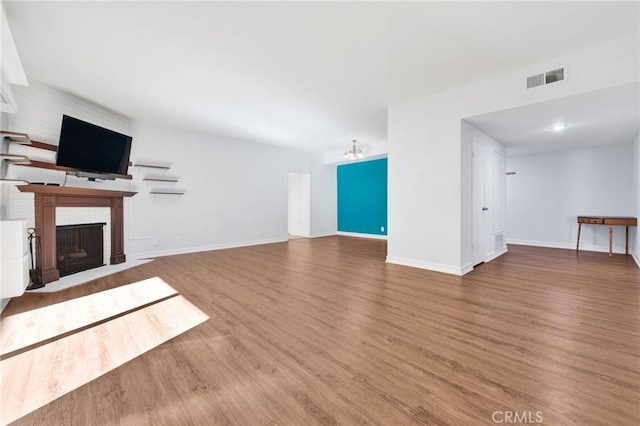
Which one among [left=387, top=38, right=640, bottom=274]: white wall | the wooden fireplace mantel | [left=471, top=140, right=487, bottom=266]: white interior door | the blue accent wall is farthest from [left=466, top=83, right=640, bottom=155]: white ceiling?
the wooden fireplace mantel

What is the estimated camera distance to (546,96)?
3203mm

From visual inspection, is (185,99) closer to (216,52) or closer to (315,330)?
(216,52)

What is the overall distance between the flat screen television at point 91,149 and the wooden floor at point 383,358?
6.05 feet

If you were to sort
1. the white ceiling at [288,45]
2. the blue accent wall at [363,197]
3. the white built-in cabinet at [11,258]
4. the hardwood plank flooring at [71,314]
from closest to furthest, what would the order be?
the hardwood plank flooring at [71,314] → the white ceiling at [288,45] → the white built-in cabinet at [11,258] → the blue accent wall at [363,197]

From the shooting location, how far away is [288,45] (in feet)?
9.37

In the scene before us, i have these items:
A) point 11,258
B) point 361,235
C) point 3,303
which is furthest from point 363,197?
point 3,303

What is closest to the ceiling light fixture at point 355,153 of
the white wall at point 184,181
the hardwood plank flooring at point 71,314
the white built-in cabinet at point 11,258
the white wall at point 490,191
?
the white wall at point 184,181

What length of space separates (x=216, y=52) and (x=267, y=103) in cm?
152

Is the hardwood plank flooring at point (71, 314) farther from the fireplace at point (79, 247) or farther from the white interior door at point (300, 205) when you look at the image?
the white interior door at point (300, 205)

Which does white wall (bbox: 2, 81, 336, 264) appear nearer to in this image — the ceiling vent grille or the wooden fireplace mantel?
the wooden fireplace mantel

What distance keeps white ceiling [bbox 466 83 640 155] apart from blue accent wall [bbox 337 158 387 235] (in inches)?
132

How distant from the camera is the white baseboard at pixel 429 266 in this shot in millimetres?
4027

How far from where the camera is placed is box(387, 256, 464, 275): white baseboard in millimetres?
4027

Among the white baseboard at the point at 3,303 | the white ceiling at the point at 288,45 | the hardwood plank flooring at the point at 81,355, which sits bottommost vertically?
the hardwood plank flooring at the point at 81,355
